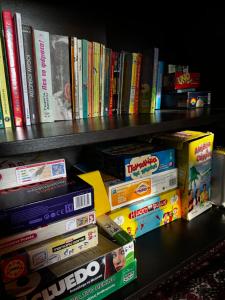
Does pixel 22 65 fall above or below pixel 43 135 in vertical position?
above

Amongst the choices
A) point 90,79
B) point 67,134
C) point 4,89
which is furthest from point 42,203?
point 90,79

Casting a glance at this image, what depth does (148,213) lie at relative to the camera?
2.48 ft

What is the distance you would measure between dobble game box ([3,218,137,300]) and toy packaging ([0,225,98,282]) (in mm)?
13

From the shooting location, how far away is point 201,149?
826mm

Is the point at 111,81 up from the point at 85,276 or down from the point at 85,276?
up

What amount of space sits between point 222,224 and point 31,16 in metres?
0.92

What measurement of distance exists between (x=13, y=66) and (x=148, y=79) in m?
0.44

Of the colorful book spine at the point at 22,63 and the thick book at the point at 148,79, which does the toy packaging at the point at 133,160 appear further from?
the colorful book spine at the point at 22,63

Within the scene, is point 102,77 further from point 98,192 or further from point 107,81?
point 98,192

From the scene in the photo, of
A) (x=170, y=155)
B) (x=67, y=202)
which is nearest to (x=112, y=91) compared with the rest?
(x=170, y=155)

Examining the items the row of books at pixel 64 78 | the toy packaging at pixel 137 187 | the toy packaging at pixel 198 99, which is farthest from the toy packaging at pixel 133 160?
the toy packaging at pixel 198 99

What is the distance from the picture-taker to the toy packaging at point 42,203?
1.57 ft

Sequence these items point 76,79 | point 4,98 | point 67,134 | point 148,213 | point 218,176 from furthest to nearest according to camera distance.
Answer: point 218,176
point 148,213
point 76,79
point 4,98
point 67,134

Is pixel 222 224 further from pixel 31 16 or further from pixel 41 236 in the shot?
pixel 31 16
